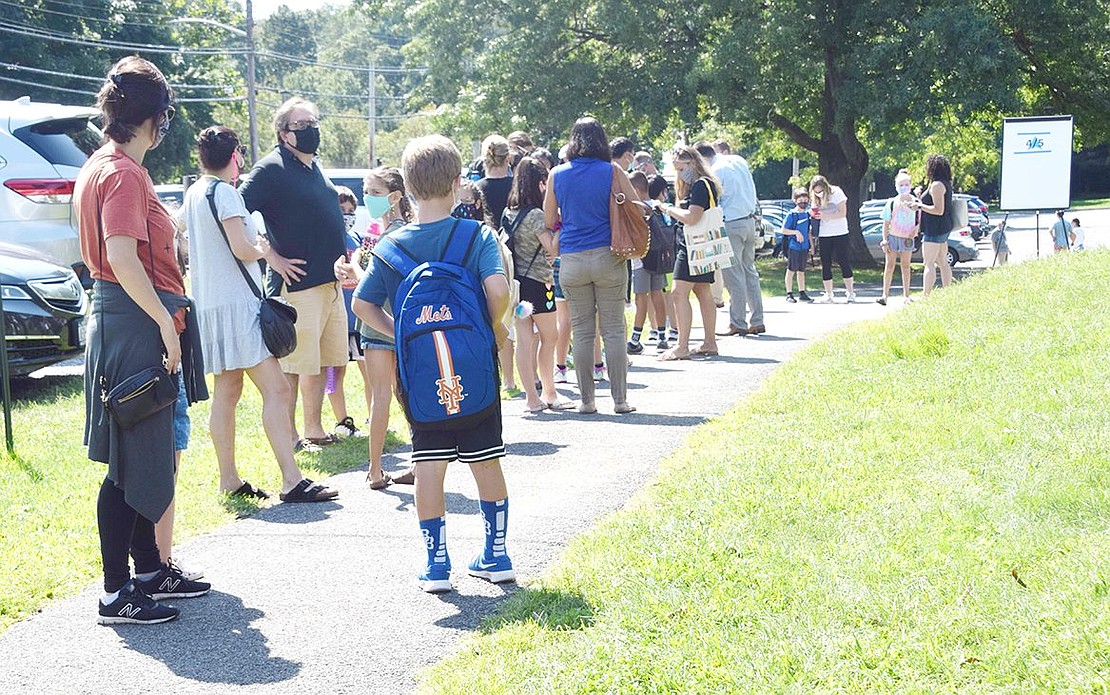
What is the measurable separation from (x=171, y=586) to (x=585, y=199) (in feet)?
14.3

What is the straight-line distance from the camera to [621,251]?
861 centimetres

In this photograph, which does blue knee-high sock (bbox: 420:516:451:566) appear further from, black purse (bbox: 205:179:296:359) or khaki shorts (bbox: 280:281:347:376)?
khaki shorts (bbox: 280:281:347:376)

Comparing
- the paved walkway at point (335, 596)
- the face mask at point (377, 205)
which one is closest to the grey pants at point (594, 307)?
the paved walkway at point (335, 596)

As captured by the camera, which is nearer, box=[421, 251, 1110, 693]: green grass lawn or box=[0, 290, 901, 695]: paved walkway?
box=[421, 251, 1110, 693]: green grass lawn

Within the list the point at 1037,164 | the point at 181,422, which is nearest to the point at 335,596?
the point at 181,422

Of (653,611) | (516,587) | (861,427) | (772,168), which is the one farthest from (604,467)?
(772,168)

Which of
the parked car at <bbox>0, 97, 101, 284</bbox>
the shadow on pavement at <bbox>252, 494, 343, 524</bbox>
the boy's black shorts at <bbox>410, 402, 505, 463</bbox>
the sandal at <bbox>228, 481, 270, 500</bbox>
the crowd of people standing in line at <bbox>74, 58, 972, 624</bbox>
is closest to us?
the crowd of people standing in line at <bbox>74, 58, 972, 624</bbox>

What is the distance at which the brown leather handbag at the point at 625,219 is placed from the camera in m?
8.54

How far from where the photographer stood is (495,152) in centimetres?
A: 936

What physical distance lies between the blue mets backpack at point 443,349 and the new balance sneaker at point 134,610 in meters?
1.21

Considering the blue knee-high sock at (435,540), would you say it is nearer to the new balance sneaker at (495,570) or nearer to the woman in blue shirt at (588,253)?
the new balance sneaker at (495,570)

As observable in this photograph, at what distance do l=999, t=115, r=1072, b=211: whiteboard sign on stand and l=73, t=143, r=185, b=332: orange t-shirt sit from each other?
50.3 feet

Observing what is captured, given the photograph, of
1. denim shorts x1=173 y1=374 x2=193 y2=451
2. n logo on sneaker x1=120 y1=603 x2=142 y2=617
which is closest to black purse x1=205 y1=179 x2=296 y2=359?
→ denim shorts x1=173 y1=374 x2=193 y2=451

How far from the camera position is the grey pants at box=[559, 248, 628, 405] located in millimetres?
8719
